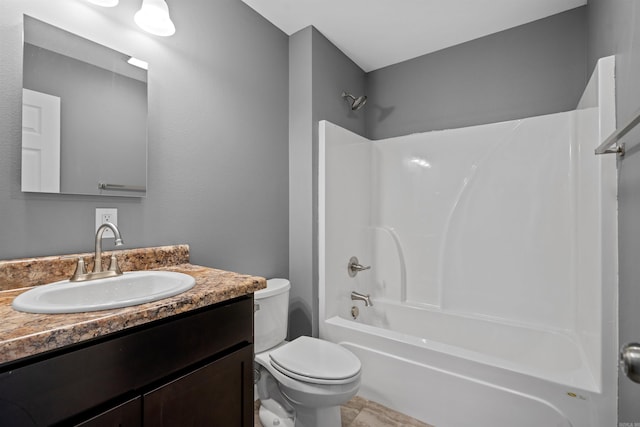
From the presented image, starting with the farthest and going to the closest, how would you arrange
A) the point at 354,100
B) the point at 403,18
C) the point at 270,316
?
the point at 354,100 < the point at 403,18 < the point at 270,316

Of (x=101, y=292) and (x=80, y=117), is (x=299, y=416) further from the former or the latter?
(x=80, y=117)

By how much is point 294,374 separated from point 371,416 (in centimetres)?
69

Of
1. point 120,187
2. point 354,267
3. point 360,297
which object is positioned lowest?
point 360,297

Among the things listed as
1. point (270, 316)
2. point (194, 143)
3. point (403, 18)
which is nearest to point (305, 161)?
point (194, 143)

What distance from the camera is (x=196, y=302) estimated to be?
2.92ft

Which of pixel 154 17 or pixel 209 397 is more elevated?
pixel 154 17

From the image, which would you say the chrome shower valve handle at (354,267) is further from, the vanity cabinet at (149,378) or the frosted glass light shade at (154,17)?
the frosted glass light shade at (154,17)

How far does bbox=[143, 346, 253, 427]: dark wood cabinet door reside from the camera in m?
0.82

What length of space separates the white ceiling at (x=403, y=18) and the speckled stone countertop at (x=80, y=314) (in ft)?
5.49

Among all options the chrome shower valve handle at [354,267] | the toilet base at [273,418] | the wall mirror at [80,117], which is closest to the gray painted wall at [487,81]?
the chrome shower valve handle at [354,267]

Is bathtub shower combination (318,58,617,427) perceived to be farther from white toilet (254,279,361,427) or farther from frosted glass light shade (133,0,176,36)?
frosted glass light shade (133,0,176,36)

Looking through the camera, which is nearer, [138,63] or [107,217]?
[107,217]

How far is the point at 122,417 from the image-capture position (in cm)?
74

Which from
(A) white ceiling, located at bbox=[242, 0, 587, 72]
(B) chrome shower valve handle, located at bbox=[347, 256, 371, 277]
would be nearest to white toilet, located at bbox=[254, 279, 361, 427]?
(B) chrome shower valve handle, located at bbox=[347, 256, 371, 277]
